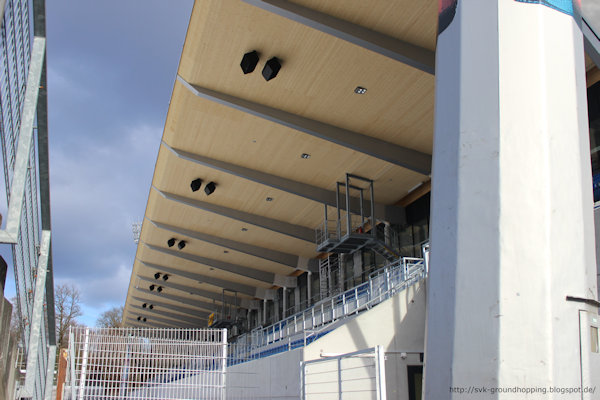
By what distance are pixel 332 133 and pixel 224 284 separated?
28.6 metres

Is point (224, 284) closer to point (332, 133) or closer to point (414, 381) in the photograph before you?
point (332, 133)

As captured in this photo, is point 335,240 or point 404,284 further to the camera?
point 335,240

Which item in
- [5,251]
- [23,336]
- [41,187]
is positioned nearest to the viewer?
[5,251]

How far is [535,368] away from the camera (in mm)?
2051

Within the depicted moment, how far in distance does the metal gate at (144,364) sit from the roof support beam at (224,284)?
32.5 m

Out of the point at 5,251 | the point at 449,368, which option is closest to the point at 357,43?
the point at 5,251

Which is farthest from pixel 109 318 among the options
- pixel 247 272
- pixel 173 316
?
pixel 247 272

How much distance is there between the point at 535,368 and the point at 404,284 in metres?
13.6

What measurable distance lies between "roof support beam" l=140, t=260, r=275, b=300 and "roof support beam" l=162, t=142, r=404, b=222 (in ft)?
66.7

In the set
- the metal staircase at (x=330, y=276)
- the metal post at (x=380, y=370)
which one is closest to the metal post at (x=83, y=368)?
the metal post at (x=380, y=370)

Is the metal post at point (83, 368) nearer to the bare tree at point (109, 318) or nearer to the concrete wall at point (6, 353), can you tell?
the concrete wall at point (6, 353)

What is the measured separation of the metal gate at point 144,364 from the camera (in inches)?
360

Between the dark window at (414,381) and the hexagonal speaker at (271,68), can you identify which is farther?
the hexagonal speaker at (271,68)

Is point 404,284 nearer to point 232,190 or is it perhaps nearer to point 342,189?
point 342,189
